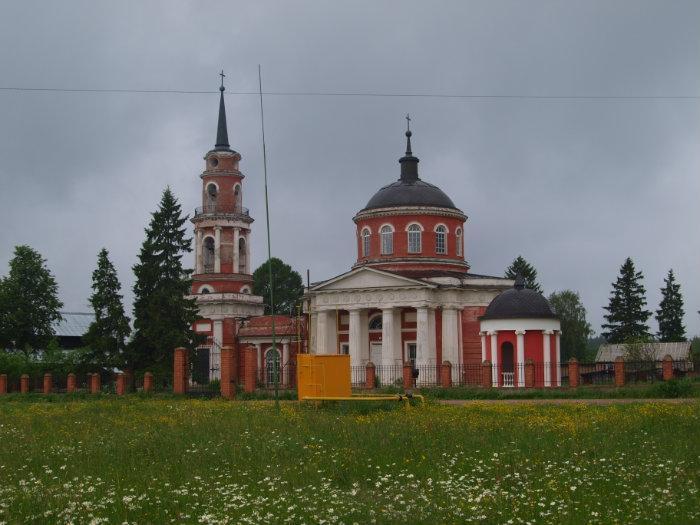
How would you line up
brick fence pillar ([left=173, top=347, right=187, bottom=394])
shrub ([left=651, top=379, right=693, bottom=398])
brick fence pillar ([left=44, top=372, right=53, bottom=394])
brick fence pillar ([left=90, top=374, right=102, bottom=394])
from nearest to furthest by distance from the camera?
shrub ([left=651, top=379, right=693, bottom=398]) < brick fence pillar ([left=173, top=347, right=187, bottom=394]) < brick fence pillar ([left=90, top=374, right=102, bottom=394]) < brick fence pillar ([left=44, top=372, right=53, bottom=394])

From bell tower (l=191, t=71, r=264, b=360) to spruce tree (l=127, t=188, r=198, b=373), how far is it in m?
10.1

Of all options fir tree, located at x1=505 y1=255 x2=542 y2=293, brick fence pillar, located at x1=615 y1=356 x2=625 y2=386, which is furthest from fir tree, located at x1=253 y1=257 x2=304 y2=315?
brick fence pillar, located at x1=615 y1=356 x2=625 y2=386

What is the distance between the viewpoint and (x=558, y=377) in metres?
39.3

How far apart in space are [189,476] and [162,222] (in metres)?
33.3

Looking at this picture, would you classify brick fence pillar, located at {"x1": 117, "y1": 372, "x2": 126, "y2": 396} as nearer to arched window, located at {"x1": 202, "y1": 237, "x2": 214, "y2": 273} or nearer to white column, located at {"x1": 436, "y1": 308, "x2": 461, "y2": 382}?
white column, located at {"x1": 436, "y1": 308, "x2": 461, "y2": 382}

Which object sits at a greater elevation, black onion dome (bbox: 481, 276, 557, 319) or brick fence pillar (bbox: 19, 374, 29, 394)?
black onion dome (bbox: 481, 276, 557, 319)

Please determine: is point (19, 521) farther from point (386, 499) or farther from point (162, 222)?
point (162, 222)

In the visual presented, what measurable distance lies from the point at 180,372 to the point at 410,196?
19.2 meters

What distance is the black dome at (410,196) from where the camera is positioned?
50.5m

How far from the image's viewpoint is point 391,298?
47.7 meters

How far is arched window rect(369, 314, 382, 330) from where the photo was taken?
50.2 m

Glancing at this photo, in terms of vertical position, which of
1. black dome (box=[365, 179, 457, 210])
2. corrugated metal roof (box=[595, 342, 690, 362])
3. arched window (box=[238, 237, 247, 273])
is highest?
black dome (box=[365, 179, 457, 210])

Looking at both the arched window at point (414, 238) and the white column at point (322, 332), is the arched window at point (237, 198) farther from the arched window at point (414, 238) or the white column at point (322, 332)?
the arched window at point (414, 238)

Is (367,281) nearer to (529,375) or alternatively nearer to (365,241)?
(365,241)
